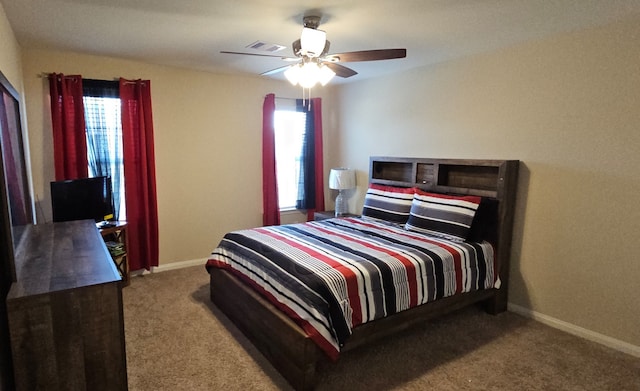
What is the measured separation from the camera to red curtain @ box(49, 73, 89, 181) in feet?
10.8

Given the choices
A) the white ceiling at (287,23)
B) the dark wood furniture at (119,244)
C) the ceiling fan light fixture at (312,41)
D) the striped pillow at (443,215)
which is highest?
the white ceiling at (287,23)

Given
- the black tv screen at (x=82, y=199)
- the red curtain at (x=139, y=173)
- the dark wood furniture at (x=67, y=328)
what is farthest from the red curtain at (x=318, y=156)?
the dark wood furniture at (x=67, y=328)

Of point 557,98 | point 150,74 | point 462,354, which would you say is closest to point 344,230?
point 462,354

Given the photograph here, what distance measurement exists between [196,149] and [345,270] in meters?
2.73

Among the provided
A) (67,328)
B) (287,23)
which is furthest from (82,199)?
(287,23)

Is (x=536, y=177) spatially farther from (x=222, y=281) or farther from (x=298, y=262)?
(x=222, y=281)

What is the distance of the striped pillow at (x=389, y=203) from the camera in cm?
361

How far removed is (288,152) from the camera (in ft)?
16.3

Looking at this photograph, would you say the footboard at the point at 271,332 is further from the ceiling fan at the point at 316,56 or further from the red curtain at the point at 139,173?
the ceiling fan at the point at 316,56

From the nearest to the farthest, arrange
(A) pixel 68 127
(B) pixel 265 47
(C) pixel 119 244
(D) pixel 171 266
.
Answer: (B) pixel 265 47 < (A) pixel 68 127 < (C) pixel 119 244 < (D) pixel 171 266

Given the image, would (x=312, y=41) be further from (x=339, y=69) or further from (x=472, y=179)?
(x=472, y=179)

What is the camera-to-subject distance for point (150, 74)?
3807 millimetres

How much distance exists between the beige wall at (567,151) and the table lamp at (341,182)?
1384 millimetres

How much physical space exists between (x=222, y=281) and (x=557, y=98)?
3.12 meters
